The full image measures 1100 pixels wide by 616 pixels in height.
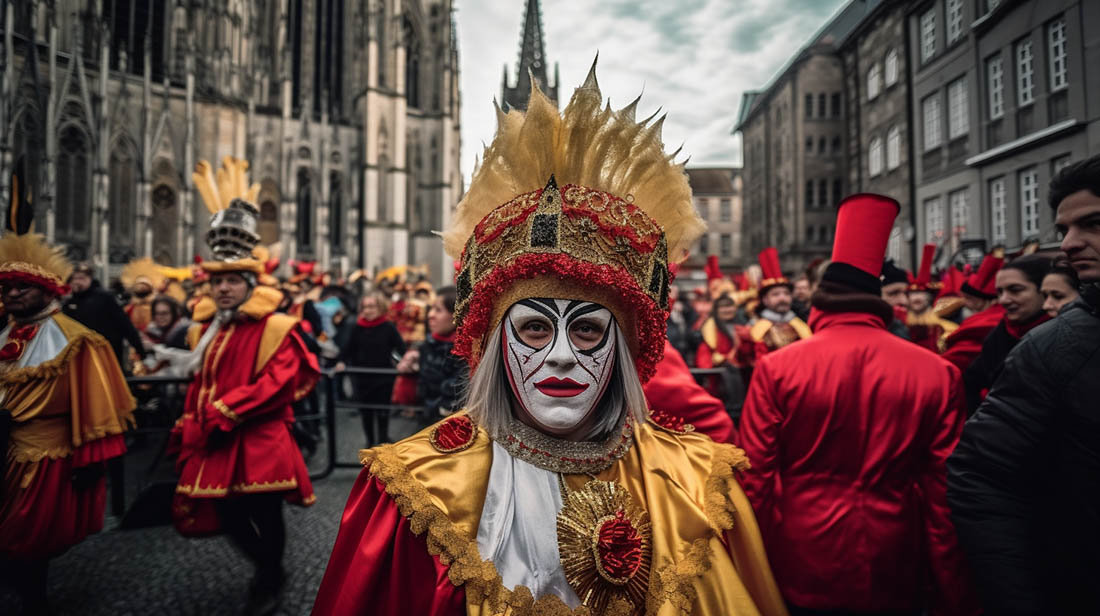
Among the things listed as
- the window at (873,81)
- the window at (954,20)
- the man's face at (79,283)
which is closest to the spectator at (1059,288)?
the window at (954,20)

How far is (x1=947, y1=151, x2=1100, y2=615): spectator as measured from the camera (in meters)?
1.58

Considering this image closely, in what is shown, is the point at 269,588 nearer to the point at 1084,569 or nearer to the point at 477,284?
the point at 477,284

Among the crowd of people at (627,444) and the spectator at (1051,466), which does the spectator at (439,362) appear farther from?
the spectator at (1051,466)

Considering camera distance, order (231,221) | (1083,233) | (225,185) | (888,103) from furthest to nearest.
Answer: (888,103)
(225,185)
(231,221)
(1083,233)

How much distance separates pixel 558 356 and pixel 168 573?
13.9 ft

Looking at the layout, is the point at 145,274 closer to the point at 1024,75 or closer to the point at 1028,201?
the point at 1024,75

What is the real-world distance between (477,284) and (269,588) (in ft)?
10.1

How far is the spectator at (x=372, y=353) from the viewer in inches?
299

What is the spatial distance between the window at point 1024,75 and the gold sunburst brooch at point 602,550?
4.00 m

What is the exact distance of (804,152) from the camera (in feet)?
111

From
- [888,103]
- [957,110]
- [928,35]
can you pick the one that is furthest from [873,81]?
[928,35]

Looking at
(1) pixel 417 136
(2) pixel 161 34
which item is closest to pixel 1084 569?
(2) pixel 161 34

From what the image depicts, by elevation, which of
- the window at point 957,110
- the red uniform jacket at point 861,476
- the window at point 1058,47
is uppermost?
the window at point 957,110

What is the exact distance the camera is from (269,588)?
12.6ft
